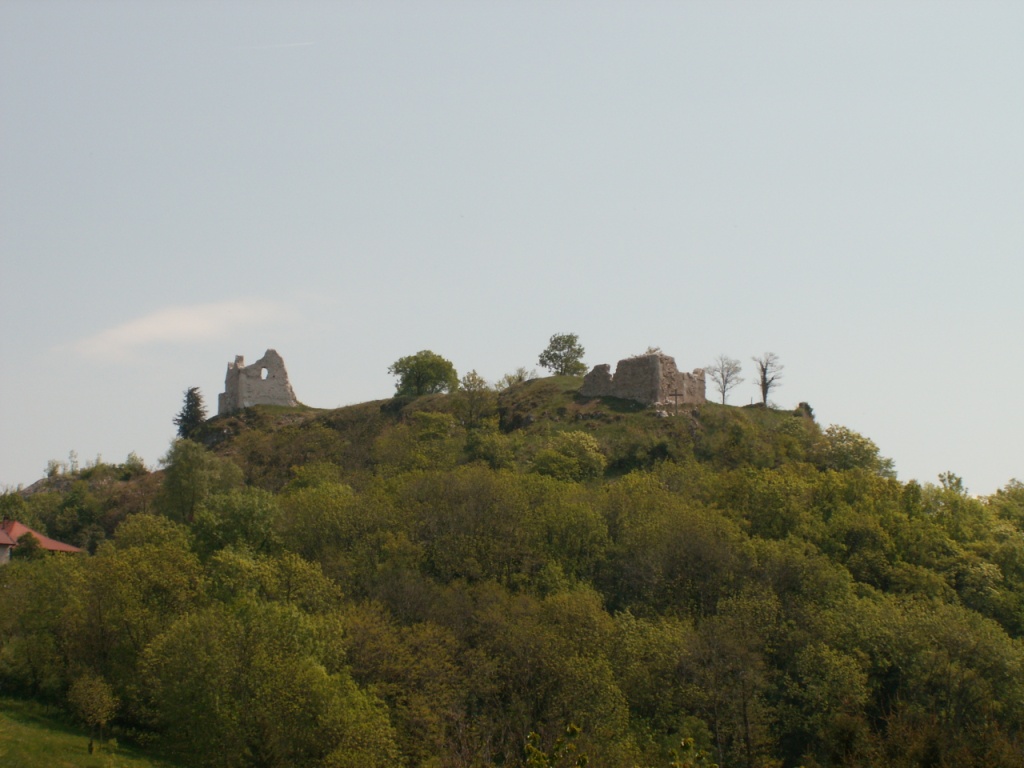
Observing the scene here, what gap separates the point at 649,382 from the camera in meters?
67.8

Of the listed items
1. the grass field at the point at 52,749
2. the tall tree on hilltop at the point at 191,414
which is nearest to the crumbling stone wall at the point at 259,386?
the tall tree on hilltop at the point at 191,414

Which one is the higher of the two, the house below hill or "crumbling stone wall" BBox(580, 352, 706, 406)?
"crumbling stone wall" BBox(580, 352, 706, 406)

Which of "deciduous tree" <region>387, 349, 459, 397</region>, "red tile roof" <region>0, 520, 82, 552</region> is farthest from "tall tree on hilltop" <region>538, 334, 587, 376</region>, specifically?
"red tile roof" <region>0, 520, 82, 552</region>

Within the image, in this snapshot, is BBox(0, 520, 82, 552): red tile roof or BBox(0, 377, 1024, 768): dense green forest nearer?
BBox(0, 377, 1024, 768): dense green forest

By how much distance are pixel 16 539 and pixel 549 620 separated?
40.3 m

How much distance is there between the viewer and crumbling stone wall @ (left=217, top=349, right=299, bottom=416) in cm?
8588

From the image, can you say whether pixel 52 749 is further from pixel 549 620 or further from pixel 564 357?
pixel 564 357

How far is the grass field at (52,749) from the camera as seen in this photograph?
102ft

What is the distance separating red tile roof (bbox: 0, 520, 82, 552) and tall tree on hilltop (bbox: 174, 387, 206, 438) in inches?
816

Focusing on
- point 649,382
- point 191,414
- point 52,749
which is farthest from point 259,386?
point 52,749

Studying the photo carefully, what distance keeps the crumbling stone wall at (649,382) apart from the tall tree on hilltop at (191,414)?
34563 millimetres

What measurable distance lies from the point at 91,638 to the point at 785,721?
970 inches

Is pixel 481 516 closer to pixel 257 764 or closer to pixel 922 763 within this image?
pixel 257 764

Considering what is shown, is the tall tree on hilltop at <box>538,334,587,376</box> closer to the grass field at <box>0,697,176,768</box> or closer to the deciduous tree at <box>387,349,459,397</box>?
the deciduous tree at <box>387,349,459,397</box>
